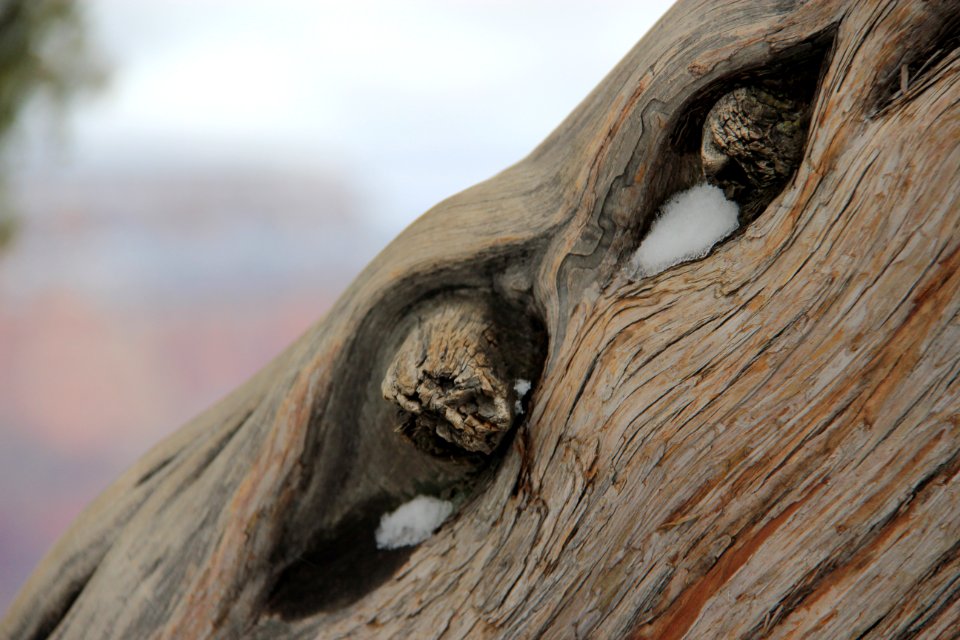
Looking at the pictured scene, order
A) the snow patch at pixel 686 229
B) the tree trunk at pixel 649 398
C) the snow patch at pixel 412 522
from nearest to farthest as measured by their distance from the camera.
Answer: the tree trunk at pixel 649 398
the snow patch at pixel 686 229
the snow patch at pixel 412 522

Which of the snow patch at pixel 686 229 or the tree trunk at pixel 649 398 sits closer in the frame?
the tree trunk at pixel 649 398

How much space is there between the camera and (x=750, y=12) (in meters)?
0.81

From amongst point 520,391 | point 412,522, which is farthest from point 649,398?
point 412,522

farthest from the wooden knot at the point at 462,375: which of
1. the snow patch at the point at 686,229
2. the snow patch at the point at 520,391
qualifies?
the snow patch at the point at 686,229

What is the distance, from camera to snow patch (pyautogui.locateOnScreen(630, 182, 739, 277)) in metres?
0.85

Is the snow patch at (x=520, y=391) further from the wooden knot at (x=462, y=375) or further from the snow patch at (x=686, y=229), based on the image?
the snow patch at (x=686, y=229)

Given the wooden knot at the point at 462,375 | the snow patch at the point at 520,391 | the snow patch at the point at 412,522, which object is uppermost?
the wooden knot at the point at 462,375

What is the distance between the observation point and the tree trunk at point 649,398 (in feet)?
2.34

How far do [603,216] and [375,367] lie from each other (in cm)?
34

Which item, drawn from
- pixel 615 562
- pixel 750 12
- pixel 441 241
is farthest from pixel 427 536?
pixel 750 12

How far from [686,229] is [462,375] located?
0.29 m

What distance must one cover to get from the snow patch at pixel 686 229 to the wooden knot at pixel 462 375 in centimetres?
16

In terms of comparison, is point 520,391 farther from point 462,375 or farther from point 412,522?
point 412,522

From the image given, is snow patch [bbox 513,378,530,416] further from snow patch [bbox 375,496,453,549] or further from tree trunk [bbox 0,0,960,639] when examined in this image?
snow patch [bbox 375,496,453,549]
